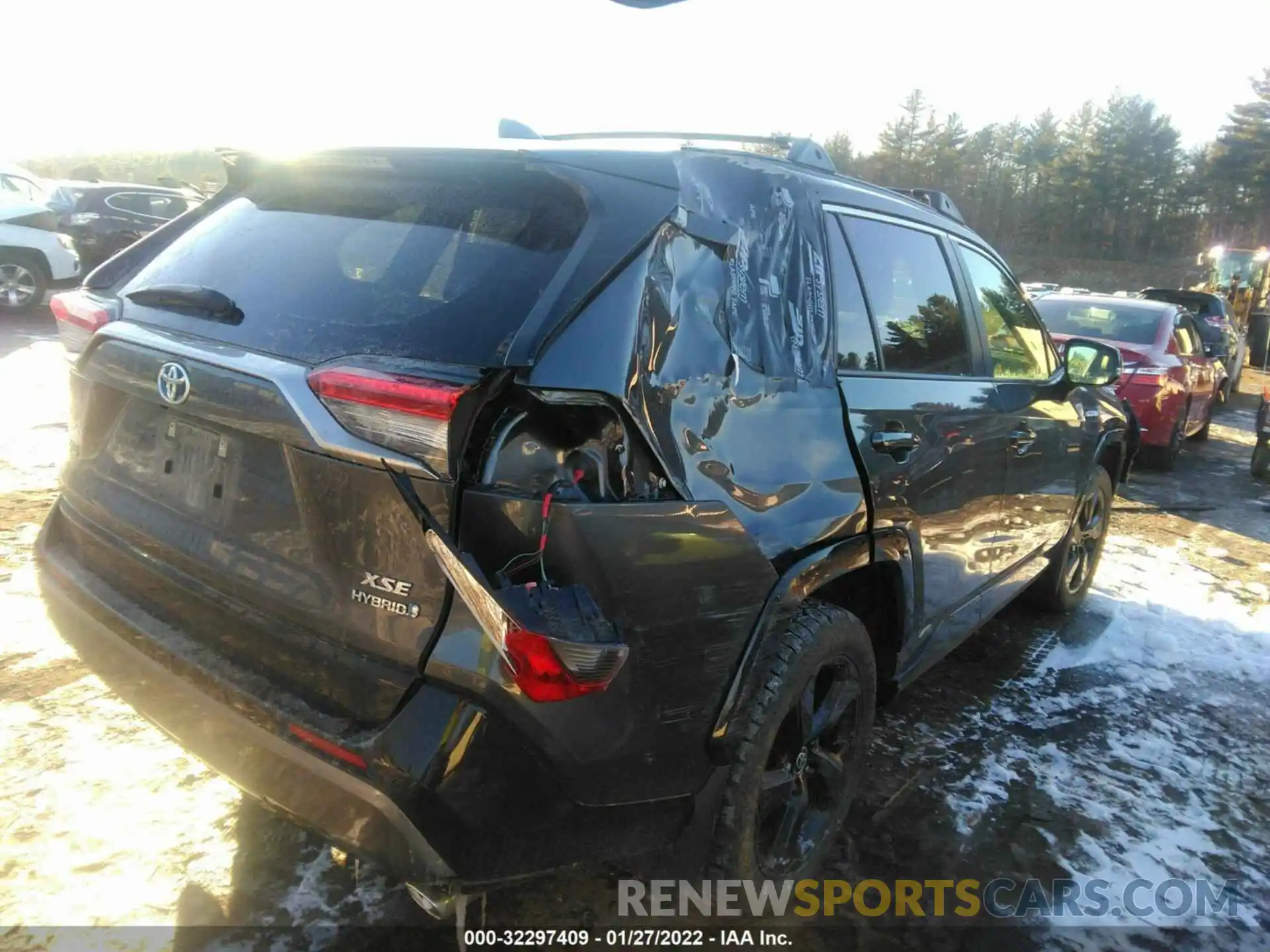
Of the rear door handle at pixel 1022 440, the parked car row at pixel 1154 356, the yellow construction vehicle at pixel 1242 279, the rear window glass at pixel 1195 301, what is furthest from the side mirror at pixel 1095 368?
the yellow construction vehicle at pixel 1242 279

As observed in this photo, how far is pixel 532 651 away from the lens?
1.64 metres

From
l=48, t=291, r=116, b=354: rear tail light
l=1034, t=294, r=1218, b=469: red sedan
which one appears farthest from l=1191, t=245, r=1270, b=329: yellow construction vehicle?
l=48, t=291, r=116, b=354: rear tail light

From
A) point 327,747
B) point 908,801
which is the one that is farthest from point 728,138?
point 908,801

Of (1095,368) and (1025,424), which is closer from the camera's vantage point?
(1025,424)

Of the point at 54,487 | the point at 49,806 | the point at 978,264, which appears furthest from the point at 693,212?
the point at 54,487

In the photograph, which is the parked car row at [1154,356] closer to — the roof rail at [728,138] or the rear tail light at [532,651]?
the roof rail at [728,138]

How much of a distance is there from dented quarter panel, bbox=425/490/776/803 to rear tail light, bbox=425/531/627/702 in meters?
0.04

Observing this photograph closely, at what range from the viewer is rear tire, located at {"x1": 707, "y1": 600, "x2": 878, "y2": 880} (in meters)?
2.20

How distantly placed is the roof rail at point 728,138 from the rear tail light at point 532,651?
140 centimetres

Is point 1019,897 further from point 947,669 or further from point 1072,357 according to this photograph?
point 1072,357

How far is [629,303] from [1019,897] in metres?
2.13

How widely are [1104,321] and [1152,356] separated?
31.9 inches

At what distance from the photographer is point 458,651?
1.72 metres

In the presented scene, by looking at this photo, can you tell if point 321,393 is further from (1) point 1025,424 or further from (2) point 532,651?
(1) point 1025,424
